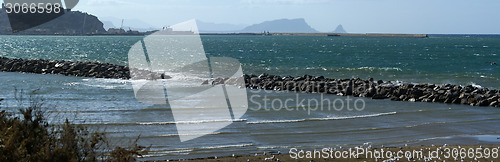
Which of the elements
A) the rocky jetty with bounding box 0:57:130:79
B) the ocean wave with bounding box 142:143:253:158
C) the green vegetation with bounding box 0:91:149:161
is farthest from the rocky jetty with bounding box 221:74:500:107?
the green vegetation with bounding box 0:91:149:161

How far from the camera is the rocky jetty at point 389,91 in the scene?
74.2 ft

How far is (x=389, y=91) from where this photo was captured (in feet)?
79.8

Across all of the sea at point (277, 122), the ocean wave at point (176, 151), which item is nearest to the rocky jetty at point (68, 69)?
the sea at point (277, 122)

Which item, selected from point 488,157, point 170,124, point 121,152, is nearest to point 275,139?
point 170,124

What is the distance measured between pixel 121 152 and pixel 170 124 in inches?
332

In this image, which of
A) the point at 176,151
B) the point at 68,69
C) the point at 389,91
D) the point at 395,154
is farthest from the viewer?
the point at 68,69

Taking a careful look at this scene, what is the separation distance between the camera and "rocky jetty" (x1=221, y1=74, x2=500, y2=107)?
891 inches

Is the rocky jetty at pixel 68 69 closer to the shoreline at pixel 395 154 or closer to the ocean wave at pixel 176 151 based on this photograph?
the ocean wave at pixel 176 151

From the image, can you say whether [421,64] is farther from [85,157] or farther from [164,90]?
[85,157]

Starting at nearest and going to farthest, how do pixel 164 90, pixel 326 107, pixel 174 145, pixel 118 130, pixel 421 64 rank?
pixel 174 145 → pixel 118 130 → pixel 326 107 → pixel 164 90 → pixel 421 64

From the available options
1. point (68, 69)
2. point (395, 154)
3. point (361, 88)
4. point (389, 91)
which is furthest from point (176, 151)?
point (68, 69)

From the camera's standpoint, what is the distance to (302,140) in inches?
526

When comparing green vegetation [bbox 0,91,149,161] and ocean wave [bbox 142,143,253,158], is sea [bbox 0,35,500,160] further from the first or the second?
green vegetation [bbox 0,91,149,161]

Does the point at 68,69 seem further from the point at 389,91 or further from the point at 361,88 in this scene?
the point at 389,91
